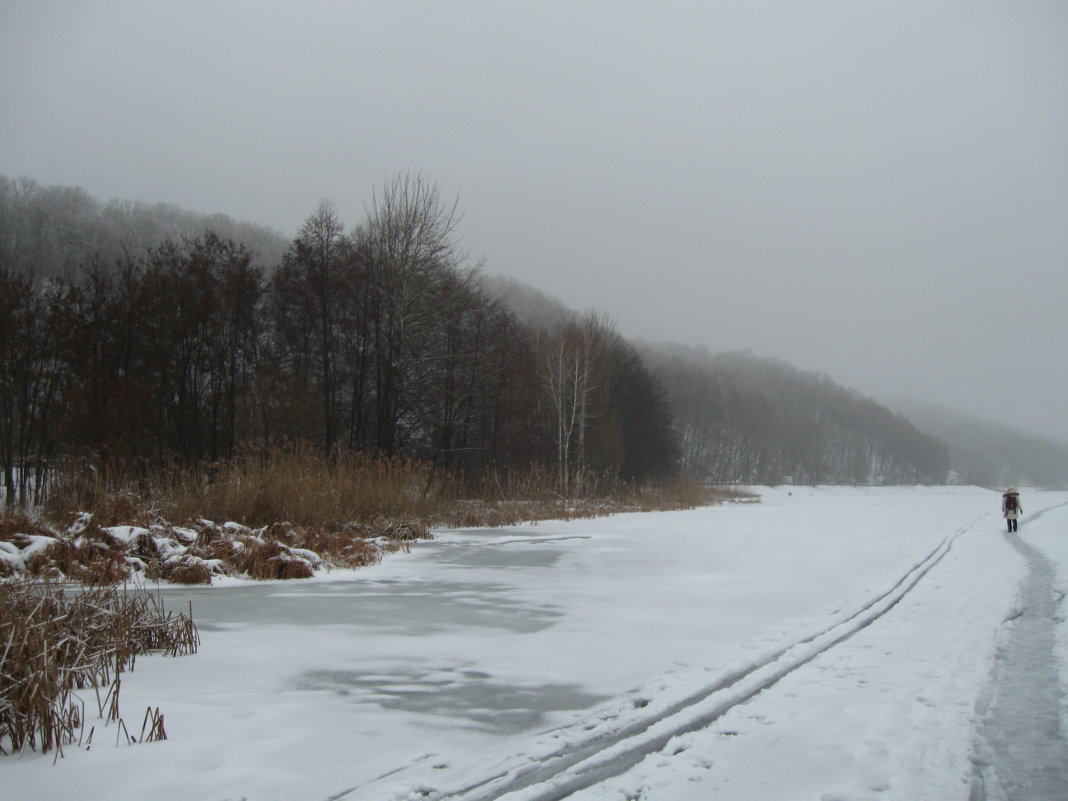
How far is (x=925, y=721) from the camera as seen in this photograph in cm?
325

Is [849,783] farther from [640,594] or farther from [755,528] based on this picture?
[755,528]

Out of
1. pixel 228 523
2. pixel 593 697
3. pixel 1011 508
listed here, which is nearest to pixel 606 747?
pixel 593 697

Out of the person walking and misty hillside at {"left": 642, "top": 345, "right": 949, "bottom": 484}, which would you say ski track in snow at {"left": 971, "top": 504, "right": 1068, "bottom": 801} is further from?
misty hillside at {"left": 642, "top": 345, "right": 949, "bottom": 484}

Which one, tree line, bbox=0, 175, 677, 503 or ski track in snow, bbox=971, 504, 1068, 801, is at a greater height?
tree line, bbox=0, 175, 677, 503

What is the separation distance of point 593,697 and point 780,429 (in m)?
101

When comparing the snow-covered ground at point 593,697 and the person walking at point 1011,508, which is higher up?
the snow-covered ground at point 593,697

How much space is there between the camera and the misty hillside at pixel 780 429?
85.0 m

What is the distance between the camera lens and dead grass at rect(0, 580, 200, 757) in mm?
2660

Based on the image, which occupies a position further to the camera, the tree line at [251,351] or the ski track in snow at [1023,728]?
the tree line at [251,351]

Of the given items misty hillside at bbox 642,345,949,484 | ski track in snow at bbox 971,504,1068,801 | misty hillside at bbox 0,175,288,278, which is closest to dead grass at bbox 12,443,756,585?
ski track in snow at bbox 971,504,1068,801

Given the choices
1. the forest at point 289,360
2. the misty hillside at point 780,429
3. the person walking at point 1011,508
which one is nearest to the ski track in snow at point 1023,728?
the forest at point 289,360

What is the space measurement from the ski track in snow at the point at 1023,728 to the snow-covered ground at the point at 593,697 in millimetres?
14

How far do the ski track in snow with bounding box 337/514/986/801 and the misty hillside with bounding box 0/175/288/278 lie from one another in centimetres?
5190

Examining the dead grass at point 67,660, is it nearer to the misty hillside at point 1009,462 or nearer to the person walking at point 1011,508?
the person walking at point 1011,508
